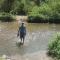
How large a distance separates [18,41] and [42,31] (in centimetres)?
631

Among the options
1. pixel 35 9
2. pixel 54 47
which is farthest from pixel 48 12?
pixel 54 47

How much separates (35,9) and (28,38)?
12.2m

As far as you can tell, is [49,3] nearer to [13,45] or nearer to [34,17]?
[34,17]

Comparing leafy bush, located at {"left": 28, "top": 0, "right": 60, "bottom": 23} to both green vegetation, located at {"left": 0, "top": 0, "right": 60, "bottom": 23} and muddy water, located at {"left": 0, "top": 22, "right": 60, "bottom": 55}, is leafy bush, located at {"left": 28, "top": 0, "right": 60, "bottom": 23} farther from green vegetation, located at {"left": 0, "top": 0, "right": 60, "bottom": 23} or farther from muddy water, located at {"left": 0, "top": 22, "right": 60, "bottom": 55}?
muddy water, located at {"left": 0, "top": 22, "right": 60, "bottom": 55}

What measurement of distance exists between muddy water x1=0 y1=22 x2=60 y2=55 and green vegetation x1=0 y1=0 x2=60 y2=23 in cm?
184

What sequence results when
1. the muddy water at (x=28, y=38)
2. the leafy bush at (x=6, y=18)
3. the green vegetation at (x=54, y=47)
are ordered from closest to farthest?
the green vegetation at (x=54, y=47), the muddy water at (x=28, y=38), the leafy bush at (x=6, y=18)

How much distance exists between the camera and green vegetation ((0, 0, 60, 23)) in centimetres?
3416

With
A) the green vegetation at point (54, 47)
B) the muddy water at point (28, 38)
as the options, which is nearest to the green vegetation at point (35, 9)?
the muddy water at point (28, 38)

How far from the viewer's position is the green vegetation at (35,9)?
3416 cm

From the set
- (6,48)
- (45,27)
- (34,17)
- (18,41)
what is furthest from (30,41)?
(34,17)

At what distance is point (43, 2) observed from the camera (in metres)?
40.1

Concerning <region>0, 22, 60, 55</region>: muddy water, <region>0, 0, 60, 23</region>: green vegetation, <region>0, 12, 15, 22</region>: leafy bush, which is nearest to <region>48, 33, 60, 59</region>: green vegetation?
<region>0, 22, 60, 55</region>: muddy water

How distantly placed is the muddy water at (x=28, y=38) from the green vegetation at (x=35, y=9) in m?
1.84

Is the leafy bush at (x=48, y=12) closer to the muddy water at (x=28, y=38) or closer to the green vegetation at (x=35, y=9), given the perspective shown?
the green vegetation at (x=35, y=9)
